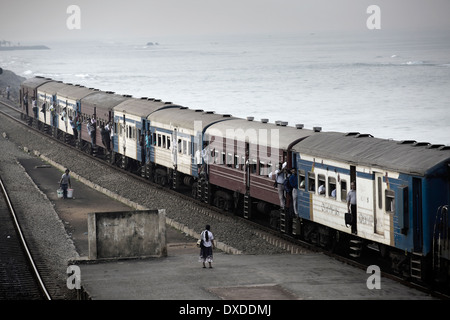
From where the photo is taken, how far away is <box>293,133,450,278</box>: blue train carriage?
1888 cm

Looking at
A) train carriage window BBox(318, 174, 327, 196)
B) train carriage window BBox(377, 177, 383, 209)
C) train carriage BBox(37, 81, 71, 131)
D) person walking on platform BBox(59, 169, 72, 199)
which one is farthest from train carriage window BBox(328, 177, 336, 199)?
train carriage BBox(37, 81, 71, 131)

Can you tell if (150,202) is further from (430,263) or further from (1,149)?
(1,149)

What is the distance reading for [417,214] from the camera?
62.7 feet

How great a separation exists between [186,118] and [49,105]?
28.0 m

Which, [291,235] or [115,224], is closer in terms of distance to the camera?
[115,224]

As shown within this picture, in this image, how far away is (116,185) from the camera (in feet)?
130

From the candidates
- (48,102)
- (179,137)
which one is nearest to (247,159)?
(179,137)

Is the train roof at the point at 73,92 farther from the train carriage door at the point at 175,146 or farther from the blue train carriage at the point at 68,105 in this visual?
the train carriage door at the point at 175,146

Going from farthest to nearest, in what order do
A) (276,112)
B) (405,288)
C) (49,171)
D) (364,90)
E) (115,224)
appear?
(364,90) < (276,112) < (49,171) < (115,224) < (405,288)

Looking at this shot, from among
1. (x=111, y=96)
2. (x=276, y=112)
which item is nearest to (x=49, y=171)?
(x=111, y=96)

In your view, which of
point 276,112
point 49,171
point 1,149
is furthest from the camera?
point 276,112

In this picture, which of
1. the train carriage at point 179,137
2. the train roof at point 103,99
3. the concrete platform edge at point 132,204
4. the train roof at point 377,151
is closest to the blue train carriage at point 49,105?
the train roof at point 103,99

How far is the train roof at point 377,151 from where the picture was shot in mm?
19250
